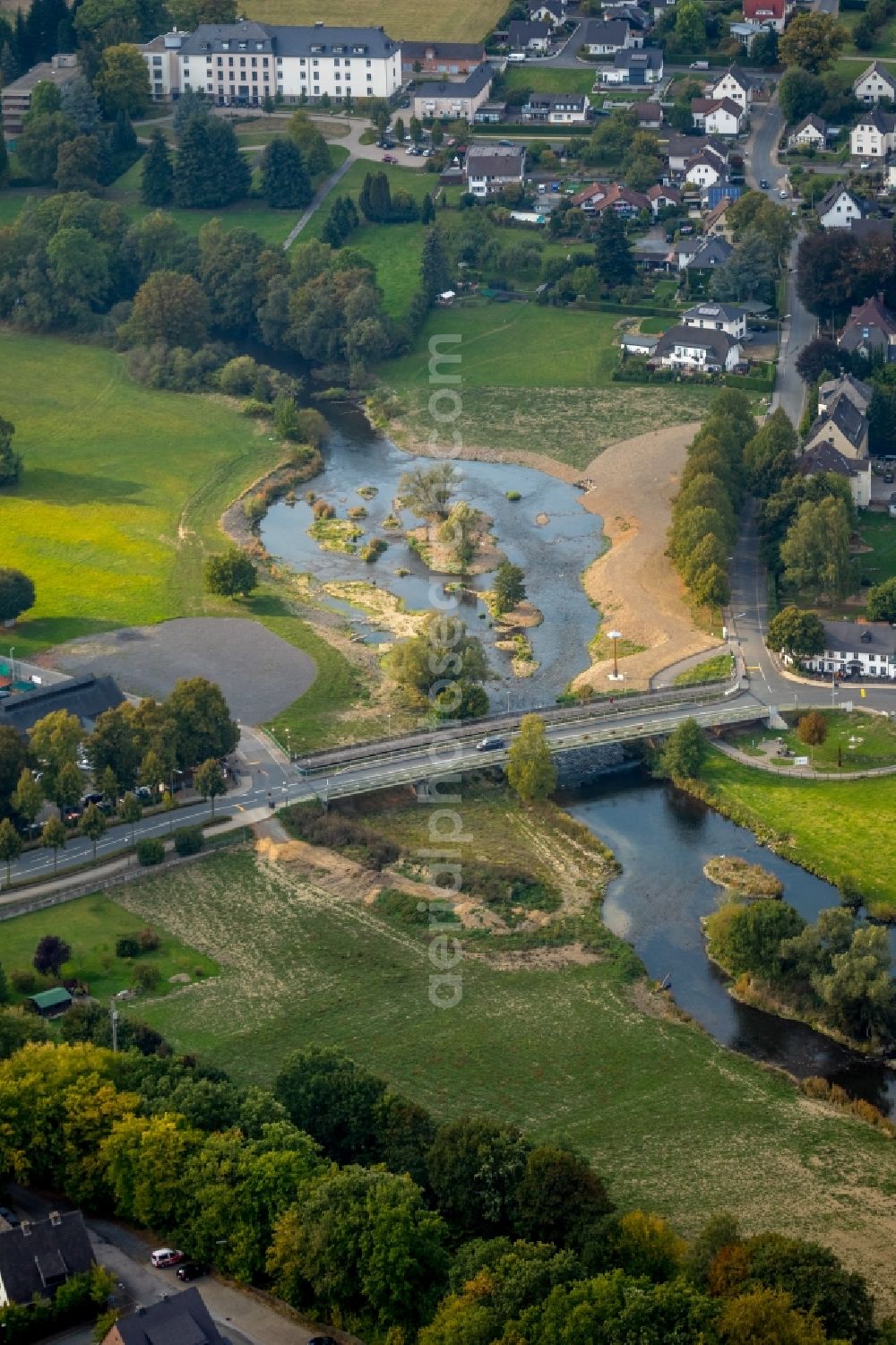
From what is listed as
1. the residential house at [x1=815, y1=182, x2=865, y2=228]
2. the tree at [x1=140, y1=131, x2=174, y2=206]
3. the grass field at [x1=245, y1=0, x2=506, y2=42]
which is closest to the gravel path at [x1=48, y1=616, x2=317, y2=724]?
the tree at [x1=140, y1=131, x2=174, y2=206]

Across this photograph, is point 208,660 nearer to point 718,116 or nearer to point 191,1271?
point 191,1271

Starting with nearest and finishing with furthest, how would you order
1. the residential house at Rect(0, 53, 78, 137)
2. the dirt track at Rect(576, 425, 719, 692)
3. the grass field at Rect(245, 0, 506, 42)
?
the dirt track at Rect(576, 425, 719, 692) < the residential house at Rect(0, 53, 78, 137) < the grass field at Rect(245, 0, 506, 42)

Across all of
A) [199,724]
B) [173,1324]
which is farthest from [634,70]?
[173,1324]

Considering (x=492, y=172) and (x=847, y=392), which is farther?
(x=492, y=172)

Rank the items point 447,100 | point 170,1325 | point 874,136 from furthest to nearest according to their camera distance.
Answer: point 447,100
point 874,136
point 170,1325

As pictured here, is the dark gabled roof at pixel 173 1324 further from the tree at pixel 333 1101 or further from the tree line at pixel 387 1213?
the tree at pixel 333 1101

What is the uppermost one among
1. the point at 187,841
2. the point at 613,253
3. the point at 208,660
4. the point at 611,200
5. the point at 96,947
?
the point at 611,200

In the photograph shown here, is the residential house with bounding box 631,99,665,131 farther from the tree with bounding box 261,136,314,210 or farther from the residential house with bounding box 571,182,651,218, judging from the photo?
the tree with bounding box 261,136,314,210
